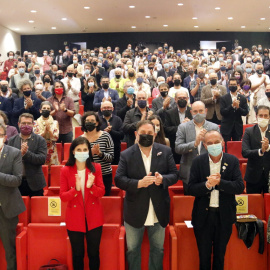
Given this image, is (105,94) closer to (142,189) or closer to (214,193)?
(142,189)

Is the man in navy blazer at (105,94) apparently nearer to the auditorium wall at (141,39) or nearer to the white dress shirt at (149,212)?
the white dress shirt at (149,212)

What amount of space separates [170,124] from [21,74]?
14.4ft

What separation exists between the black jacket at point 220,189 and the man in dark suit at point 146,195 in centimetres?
18

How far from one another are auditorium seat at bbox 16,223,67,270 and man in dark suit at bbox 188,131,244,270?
45.6 inches

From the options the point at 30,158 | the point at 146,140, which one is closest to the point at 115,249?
the point at 146,140

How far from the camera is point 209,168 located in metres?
2.97

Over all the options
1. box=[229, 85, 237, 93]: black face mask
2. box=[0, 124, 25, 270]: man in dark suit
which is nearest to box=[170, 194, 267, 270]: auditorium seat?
box=[0, 124, 25, 270]: man in dark suit

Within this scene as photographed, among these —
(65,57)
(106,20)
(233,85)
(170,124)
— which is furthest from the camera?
(106,20)

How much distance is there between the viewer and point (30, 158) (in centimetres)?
353

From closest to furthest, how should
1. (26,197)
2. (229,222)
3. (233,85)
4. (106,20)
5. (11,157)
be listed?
(229,222)
(11,157)
(26,197)
(233,85)
(106,20)

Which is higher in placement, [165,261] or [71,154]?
[71,154]

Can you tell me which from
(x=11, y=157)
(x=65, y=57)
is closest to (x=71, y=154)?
(x=11, y=157)

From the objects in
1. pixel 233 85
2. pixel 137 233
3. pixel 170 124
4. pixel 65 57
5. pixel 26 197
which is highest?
pixel 65 57

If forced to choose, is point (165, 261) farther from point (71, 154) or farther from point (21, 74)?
point (21, 74)
